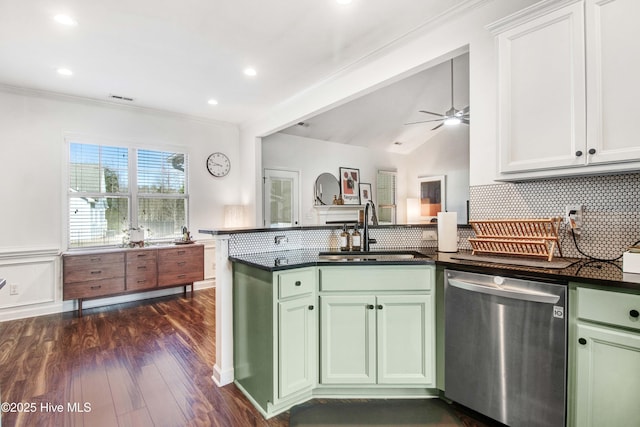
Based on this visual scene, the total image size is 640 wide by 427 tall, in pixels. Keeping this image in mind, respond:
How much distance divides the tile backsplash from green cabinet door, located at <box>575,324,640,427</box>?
25.3 inches

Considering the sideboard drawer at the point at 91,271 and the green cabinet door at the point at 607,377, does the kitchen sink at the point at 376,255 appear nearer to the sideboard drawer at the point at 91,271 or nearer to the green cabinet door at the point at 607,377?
the green cabinet door at the point at 607,377

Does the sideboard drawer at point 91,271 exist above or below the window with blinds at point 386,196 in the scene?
below

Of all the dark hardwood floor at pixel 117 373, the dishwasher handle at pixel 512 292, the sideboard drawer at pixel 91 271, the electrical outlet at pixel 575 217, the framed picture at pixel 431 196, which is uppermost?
the framed picture at pixel 431 196

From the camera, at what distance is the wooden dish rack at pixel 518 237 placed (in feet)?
5.72

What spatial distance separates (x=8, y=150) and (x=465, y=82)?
20.8 ft

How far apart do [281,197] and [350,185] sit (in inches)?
65.1

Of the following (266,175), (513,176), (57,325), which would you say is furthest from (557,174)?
(57,325)

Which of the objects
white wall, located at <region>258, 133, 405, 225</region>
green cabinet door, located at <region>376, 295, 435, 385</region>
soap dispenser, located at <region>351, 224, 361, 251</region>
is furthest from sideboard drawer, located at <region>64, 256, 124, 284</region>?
green cabinet door, located at <region>376, 295, 435, 385</region>

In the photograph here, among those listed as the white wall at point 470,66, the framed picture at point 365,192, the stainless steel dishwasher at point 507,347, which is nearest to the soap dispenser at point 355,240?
the stainless steel dishwasher at point 507,347

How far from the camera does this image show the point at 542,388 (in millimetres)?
1479

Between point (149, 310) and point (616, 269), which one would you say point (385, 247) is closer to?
point (616, 269)

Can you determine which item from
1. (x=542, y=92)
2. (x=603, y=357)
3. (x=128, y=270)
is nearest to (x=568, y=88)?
(x=542, y=92)

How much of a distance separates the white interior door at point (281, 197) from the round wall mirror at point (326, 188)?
45 cm

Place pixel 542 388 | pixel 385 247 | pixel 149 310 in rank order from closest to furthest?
pixel 542 388 → pixel 385 247 → pixel 149 310
